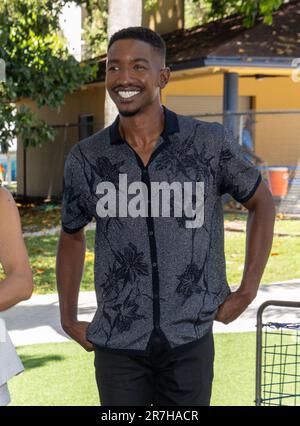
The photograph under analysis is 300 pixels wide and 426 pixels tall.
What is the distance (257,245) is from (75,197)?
0.69m

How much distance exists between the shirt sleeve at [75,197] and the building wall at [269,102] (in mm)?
18606

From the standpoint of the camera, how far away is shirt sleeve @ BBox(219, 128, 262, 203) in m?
3.38

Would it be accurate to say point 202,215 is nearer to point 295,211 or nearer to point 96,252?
point 96,252

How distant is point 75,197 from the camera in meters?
3.43

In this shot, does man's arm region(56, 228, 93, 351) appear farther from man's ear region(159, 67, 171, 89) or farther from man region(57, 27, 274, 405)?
man's ear region(159, 67, 171, 89)

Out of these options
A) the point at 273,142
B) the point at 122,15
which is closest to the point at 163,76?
the point at 122,15

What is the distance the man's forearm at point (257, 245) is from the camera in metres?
3.41

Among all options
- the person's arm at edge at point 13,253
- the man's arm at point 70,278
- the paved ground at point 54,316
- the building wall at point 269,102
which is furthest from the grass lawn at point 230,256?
the person's arm at edge at point 13,253

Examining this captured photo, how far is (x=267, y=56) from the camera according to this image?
1983cm

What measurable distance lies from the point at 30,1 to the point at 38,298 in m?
10.7

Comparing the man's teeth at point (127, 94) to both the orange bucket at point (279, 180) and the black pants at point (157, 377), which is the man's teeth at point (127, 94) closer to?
the black pants at point (157, 377)

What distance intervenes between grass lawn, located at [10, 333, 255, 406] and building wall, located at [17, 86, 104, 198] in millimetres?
17536

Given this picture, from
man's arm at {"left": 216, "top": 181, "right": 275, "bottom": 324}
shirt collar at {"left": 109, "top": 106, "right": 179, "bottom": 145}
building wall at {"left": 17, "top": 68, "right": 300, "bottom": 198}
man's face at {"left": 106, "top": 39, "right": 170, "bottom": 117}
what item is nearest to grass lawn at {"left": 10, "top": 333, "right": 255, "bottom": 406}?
man's arm at {"left": 216, "top": 181, "right": 275, "bottom": 324}
